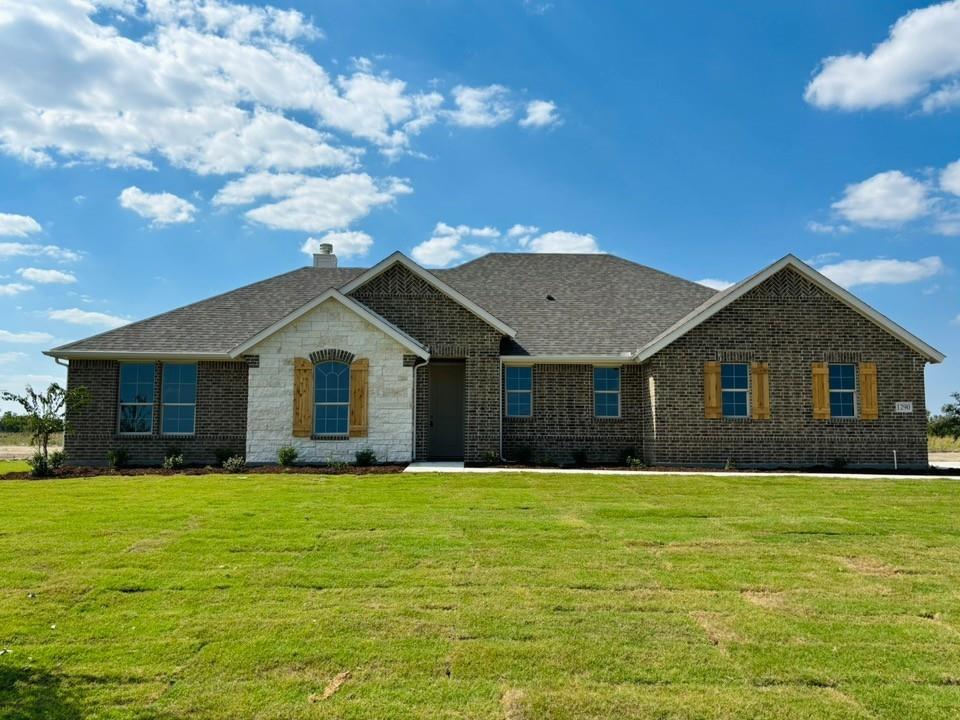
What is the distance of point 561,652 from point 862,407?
53.0 feet

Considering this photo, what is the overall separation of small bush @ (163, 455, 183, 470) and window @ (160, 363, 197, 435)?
1113 mm

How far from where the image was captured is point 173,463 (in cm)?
1766

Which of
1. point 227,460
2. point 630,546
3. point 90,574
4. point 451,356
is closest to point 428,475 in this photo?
point 451,356

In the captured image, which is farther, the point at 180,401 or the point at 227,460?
the point at 180,401

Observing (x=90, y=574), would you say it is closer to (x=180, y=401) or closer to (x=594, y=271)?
(x=180, y=401)

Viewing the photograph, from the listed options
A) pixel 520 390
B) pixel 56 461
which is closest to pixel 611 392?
pixel 520 390

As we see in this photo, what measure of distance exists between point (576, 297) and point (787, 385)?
7266 mm

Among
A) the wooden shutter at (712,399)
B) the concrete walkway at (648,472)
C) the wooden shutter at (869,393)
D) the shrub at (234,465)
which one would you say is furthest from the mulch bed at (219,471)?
the wooden shutter at (869,393)

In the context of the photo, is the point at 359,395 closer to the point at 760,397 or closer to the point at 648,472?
the point at 648,472

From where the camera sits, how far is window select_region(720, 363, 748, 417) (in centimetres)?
1822

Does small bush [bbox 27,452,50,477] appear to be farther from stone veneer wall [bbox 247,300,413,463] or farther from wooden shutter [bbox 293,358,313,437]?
wooden shutter [bbox 293,358,313,437]

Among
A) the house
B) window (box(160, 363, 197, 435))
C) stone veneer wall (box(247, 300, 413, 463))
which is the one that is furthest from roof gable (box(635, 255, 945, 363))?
window (box(160, 363, 197, 435))

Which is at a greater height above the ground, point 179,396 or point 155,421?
point 179,396

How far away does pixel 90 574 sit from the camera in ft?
22.7
